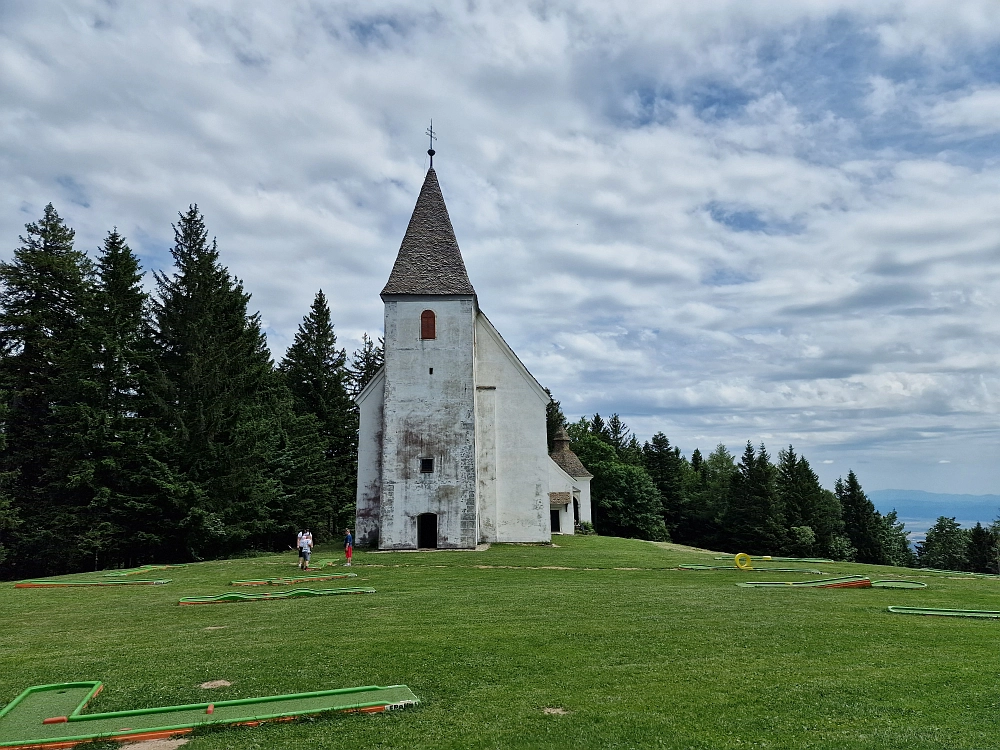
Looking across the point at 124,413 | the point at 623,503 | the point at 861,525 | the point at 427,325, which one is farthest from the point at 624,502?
the point at 124,413

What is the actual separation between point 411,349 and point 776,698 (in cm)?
2735

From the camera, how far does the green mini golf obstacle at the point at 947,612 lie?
1316cm

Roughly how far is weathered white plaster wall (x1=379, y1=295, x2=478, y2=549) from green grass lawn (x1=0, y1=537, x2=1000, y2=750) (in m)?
14.1

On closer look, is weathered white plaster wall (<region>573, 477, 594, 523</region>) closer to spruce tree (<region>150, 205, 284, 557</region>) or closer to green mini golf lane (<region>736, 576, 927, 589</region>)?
spruce tree (<region>150, 205, 284, 557</region>)

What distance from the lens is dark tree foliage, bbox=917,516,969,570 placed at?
76.9m

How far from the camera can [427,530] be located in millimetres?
32562

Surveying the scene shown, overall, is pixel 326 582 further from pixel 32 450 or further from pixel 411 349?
pixel 32 450

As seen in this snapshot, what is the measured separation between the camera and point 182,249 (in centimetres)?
3919

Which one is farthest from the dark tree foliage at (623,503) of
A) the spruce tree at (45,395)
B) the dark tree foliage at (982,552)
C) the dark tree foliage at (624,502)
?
the spruce tree at (45,395)

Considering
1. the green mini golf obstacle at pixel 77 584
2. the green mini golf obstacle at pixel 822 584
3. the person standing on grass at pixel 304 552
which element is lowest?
the green mini golf obstacle at pixel 822 584

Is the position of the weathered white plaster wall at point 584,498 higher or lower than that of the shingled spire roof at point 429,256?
lower

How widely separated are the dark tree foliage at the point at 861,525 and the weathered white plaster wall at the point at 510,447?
50.6 metres

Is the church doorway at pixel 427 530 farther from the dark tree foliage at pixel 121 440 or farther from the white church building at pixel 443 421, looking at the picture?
the dark tree foliage at pixel 121 440

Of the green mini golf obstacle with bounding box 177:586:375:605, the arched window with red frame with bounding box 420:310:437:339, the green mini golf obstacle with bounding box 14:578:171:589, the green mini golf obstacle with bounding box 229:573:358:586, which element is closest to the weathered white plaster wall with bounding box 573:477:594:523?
the arched window with red frame with bounding box 420:310:437:339
